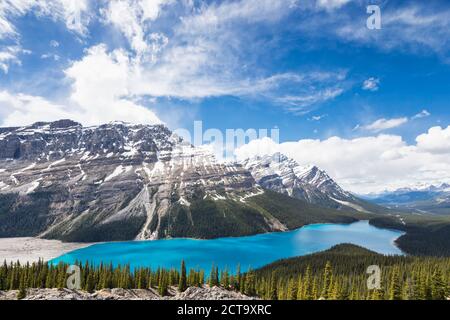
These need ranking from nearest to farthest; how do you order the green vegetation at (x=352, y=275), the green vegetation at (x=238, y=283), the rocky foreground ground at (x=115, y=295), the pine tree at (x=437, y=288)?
the rocky foreground ground at (x=115, y=295) → the green vegetation at (x=238, y=283) → the pine tree at (x=437, y=288) → the green vegetation at (x=352, y=275)

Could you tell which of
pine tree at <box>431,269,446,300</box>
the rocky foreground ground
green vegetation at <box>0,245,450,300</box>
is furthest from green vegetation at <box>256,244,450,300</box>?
the rocky foreground ground

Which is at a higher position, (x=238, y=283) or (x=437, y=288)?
(x=437, y=288)

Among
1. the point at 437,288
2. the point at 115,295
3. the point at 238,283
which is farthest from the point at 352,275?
the point at 115,295

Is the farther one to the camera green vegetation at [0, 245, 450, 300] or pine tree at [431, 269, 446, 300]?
pine tree at [431, 269, 446, 300]

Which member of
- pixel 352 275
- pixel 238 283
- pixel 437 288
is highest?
pixel 437 288

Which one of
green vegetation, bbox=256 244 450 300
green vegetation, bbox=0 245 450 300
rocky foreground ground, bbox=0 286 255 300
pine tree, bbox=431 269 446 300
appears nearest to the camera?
rocky foreground ground, bbox=0 286 255 300

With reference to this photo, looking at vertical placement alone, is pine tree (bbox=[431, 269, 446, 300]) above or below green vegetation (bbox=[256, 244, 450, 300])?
above

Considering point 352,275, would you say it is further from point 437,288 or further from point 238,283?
point 238,283

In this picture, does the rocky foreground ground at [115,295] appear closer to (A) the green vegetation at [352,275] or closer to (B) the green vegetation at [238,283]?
(B) the green vegetation at [238,283]

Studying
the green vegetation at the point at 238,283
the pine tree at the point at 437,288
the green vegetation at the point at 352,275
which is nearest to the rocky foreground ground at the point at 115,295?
the green vegetation at the point at 238,283

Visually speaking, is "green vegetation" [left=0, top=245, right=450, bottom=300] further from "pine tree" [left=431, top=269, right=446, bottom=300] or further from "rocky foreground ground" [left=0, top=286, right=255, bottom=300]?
"rocky foreground ground" [left=0, top=286, right=255, bottom=300]
